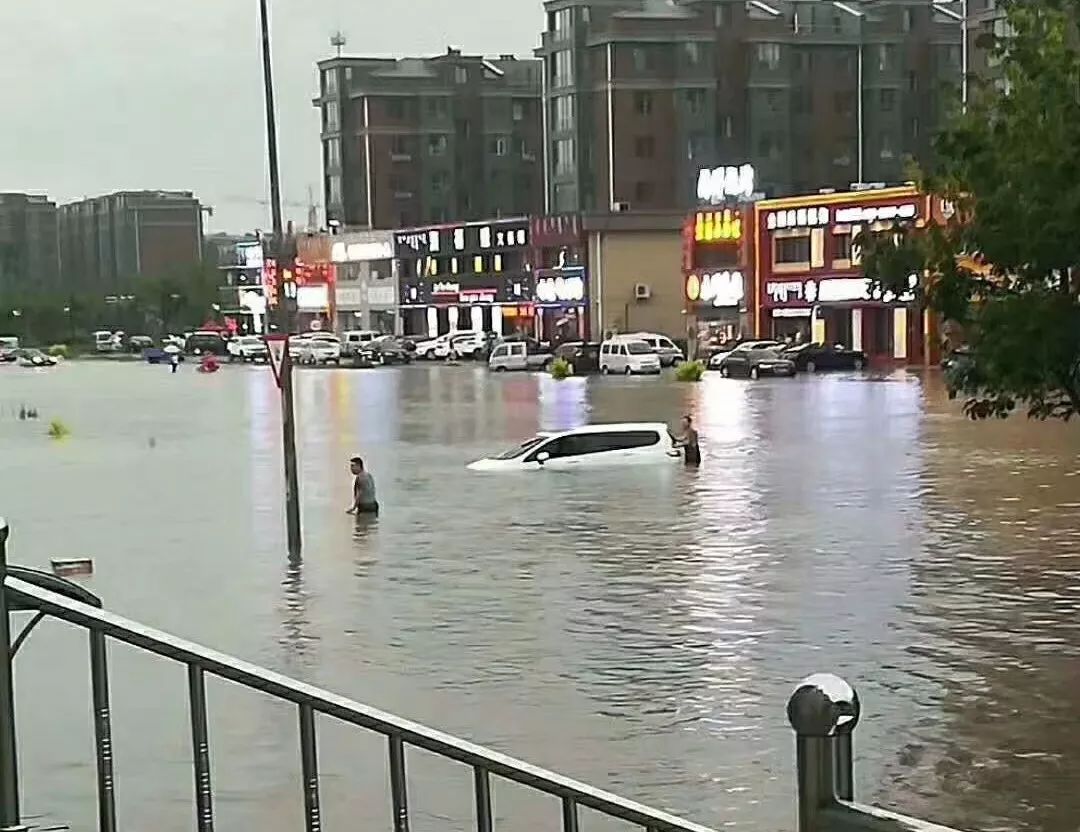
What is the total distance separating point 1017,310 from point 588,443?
20580mm

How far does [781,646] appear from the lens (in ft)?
51.3

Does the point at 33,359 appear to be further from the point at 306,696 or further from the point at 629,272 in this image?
the point at 306,696

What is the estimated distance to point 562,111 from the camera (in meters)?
110

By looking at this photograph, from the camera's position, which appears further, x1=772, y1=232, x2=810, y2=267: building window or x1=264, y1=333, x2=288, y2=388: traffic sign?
x1=772, y1=232, x2=810, y2=267: building window

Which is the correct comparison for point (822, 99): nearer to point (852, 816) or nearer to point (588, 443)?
point (588, 443)

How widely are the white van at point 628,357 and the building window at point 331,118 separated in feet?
196

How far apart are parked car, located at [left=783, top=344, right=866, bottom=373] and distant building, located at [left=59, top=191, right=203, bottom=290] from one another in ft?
283

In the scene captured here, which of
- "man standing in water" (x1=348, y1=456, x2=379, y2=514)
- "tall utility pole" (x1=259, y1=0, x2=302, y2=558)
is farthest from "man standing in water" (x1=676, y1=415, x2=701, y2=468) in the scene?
"tall utility pole" (x1=259, y1=0, x2=302, y2=558)

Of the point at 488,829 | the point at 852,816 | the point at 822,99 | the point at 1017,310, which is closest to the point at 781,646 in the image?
the point at 1017,310

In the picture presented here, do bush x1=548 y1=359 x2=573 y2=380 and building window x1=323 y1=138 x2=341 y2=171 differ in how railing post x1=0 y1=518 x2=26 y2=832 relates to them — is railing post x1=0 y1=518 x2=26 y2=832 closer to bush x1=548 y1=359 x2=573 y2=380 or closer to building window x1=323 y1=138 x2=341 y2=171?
bush x1=548 y1=359 x2=573 y2=380

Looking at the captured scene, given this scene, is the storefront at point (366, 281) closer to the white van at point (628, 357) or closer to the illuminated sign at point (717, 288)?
the illuminated sign at point (717, 288)

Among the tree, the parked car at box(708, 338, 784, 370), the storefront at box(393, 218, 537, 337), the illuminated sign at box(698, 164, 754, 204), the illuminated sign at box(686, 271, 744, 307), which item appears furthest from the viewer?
the storefront at box(393, 218, 537, 337)

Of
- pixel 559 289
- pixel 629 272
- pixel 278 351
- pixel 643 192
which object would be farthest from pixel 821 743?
pixel 643 192

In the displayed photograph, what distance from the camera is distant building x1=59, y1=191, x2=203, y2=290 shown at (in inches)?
5846
